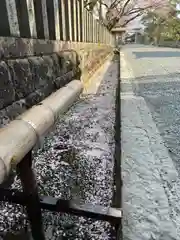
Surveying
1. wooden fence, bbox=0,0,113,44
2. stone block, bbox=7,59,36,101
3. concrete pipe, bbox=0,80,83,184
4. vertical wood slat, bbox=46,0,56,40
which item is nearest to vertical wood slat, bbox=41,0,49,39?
wooden fence, bbox=0,0,113,44

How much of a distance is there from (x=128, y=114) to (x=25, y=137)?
1.54m

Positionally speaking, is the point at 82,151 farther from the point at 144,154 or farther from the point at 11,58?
the point at 11,58

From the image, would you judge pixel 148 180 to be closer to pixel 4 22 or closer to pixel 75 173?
pixel 75 173

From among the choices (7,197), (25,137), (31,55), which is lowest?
(7,197)

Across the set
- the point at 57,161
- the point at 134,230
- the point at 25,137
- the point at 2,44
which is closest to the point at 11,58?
the point at 2,44

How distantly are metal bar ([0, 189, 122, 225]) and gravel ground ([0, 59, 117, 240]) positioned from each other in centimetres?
17

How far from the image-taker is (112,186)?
1667 mm

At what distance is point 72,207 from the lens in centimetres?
121

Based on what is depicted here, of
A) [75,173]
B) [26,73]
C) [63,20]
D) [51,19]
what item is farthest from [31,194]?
[63,20]

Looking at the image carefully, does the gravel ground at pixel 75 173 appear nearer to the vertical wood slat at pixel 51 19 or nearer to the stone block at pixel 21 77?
the stone block at pixel 21 77

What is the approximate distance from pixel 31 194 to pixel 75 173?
29.0 inches

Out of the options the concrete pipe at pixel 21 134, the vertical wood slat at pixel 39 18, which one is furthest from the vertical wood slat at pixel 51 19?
the concrete pipe at pixel 21 134

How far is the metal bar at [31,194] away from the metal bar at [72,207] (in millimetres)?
28

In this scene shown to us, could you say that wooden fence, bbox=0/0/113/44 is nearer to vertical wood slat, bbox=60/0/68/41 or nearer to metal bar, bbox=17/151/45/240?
vertical wood slat, bbox=60/0/68/41
